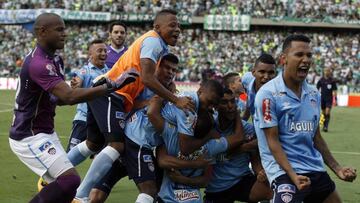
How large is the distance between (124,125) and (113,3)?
1734 inches

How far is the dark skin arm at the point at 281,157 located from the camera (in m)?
5.82

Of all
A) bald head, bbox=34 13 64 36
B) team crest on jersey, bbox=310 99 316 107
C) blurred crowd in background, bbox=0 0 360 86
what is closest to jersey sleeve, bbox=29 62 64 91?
bald head, bbox=34 13 64 36

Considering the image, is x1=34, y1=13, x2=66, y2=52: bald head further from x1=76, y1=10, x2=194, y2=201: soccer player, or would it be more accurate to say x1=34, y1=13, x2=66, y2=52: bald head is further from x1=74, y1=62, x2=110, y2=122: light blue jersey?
x1=74, y1=62, x2=110, y2=122: light blue jersey

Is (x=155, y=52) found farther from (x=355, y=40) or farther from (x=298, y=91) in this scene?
(x=355, y=40)

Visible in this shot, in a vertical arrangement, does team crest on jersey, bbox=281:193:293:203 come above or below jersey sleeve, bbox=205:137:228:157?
above

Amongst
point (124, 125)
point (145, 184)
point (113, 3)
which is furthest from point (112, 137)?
point (113, 3)

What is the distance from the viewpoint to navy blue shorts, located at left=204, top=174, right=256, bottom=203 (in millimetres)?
7656

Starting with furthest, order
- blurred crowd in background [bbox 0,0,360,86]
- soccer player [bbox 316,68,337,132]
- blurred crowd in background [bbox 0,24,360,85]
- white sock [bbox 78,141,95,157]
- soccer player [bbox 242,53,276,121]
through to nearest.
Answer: blurred crowd in background [bbox 0,0,360,86] → blurred crowd in background [bbox 0,24,360,85] → soccer player [bbox 316,68,337,132] → white sock [bbox 78,141,95,157] → soccer player [bbox 242,53,276,121]

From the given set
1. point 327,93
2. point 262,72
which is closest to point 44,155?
point 262,72

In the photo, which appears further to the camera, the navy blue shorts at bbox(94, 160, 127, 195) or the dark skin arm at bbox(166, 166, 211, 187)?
the navy blue shorts at bbox(94, 160, 127, 195)

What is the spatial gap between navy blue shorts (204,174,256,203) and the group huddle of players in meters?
0.01

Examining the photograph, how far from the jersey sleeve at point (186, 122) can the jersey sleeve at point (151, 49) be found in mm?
755

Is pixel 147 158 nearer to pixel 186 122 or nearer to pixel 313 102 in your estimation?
pixel 186 122

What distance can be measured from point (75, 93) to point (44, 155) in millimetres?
678
